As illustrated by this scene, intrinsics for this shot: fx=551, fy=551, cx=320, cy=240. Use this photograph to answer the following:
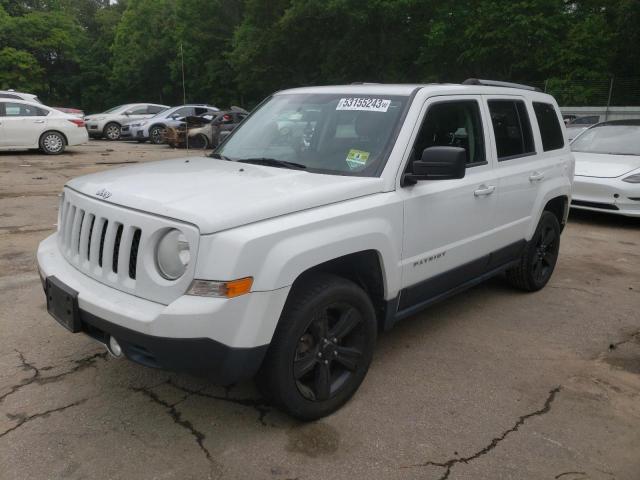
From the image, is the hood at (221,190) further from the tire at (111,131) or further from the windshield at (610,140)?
the tire at (111,131)

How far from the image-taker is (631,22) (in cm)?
2314

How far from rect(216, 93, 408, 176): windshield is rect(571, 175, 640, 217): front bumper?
571cm

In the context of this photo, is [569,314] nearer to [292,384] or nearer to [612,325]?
[612,325]

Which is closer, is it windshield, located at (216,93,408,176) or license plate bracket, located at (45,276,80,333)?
license plate bracket, located at (45,276,80,333)

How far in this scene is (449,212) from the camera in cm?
370

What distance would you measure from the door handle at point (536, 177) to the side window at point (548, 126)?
33 cm

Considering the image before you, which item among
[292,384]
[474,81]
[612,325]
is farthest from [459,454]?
[474,81]

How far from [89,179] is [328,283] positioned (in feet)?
5.26

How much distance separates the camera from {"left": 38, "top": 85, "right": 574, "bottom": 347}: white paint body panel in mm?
2479

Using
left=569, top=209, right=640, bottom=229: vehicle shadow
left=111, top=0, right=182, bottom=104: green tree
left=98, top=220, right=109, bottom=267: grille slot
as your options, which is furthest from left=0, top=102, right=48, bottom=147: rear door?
left=111, top=0, right=182, bottom=104: green tree

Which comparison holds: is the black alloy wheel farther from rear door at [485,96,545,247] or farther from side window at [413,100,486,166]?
rear door at [485,96,545,247]

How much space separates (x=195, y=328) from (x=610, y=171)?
760cm

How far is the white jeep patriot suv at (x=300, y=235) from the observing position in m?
2.51

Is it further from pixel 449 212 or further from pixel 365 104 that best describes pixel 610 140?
pixel 365 104
